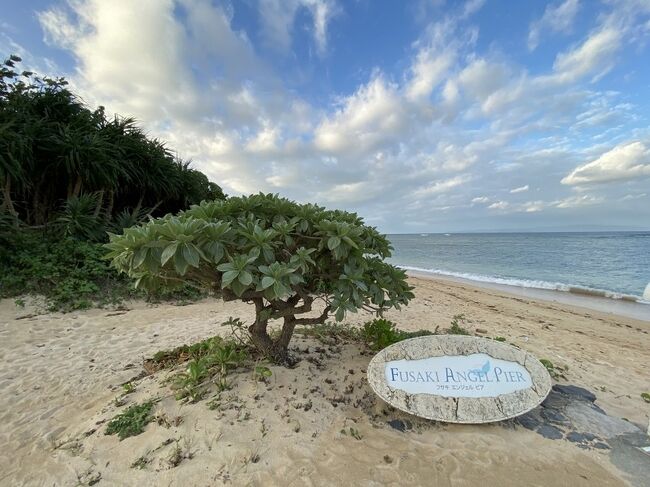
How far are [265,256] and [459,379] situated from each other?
1.83m

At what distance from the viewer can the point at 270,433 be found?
85.6 inches

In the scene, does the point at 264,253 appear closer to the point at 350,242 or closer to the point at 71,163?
the point at 350,242

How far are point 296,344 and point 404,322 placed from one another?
2.69m

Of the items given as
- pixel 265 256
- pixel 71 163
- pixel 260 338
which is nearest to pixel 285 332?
pixel 260 338

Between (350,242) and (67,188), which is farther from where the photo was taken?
(67,188)

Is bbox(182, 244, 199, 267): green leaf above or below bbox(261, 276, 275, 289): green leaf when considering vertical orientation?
above

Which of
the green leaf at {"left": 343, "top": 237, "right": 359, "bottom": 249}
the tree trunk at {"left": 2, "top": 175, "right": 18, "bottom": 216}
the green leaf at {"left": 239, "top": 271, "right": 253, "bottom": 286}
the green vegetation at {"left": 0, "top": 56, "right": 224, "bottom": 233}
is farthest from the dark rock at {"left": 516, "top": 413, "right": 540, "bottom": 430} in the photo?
the tree trunk at {"left": 2, "top": 175, "right": 18, "bottom": 216}

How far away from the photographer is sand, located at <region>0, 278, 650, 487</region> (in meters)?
1.89

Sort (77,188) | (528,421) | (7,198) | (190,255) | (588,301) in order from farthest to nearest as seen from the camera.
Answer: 1. (588,301)
2. (77,188)
3. (7,198)
4. (528,421)
5. (190,255)

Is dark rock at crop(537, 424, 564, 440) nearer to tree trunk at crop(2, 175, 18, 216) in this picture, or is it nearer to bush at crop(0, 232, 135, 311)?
bush at crop(0, 232, 135, 311)

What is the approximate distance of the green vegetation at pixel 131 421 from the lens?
222 cm

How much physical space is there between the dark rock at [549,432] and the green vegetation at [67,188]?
693cm

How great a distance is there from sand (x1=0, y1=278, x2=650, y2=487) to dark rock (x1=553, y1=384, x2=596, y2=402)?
15cm

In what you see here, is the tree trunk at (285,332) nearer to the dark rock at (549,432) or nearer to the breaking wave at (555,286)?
the dark rock at (549,432)
